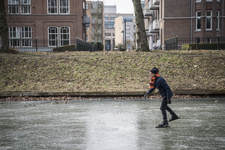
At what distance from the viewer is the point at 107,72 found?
1468 cm

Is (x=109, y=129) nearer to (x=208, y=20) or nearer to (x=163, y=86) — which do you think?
(x=163, y=86)

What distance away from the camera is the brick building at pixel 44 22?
1407 inches

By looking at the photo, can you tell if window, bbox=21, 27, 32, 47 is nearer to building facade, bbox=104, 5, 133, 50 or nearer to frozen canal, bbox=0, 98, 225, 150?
frozen canal, bbox=0, 98, 225, 150

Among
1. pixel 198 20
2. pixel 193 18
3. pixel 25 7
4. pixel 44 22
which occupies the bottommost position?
pixel 44 22

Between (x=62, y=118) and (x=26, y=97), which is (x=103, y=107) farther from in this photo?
(x=26, y=97)

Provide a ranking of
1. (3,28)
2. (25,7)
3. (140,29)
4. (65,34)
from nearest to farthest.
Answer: (140,29) < (3,28) < (25,7) < (65,34)

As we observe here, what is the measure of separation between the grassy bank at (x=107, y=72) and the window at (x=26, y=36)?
19.4 meters

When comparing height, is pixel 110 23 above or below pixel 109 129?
above

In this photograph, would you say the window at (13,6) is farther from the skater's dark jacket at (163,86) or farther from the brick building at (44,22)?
the skater's dark jacket at (163,86)

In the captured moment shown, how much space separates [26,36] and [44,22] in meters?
3.21

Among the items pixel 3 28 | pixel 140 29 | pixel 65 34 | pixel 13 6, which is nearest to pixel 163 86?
pixel 140 29

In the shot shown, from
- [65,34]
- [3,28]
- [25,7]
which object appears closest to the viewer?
[3,28]

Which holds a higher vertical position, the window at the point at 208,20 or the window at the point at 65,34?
the window at the point at 208,20

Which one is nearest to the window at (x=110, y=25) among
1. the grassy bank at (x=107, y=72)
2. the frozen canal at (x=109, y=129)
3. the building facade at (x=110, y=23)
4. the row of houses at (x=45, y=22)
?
the building facade at (x=110, y=23)
